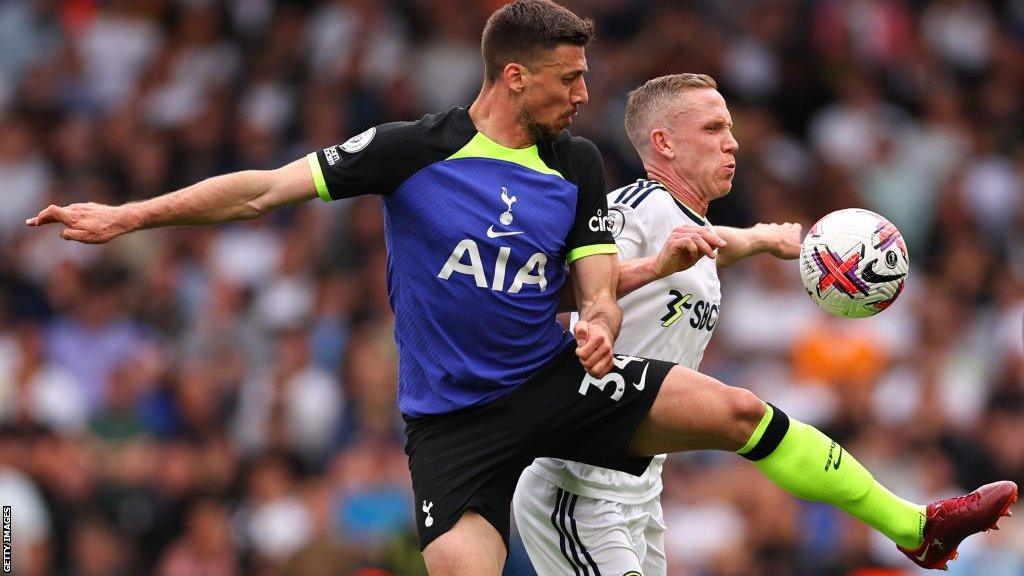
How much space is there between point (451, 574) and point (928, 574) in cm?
587

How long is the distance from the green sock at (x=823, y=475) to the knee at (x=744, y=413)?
28mm

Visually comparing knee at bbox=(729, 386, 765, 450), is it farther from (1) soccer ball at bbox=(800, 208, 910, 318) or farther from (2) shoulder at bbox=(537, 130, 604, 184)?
(2) shoulder at bbox=(537, 130, 604, 184)

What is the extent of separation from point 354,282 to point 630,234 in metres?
6.56

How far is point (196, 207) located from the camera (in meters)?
5.61

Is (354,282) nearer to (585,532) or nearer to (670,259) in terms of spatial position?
(585,532)

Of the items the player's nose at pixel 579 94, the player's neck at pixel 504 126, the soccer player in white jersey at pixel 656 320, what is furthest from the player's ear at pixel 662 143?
the player's neck at pixel 504 126

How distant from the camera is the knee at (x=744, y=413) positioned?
228 inches

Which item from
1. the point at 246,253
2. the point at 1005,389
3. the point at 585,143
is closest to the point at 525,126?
the point at 585,143

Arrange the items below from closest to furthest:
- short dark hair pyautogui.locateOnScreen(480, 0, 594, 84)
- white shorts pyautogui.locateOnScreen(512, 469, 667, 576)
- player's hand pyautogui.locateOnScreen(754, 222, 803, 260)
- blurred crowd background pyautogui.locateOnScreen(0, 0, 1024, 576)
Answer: short dark hair pyautogui.locateOnScreen(480, 0, 594, 84) < white shorts pyautogui.locateOnScreen(512, 469, 667, 576) < player's hand pyautogui.locateOnScreen(754, 222, 803, 260) < blurred crowd background pyautogui.locateOnScreen(0, 0, 1024, 576)

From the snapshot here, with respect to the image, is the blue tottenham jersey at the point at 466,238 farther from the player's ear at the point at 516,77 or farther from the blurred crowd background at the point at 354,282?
the blurred crowd background at the point at 354,282

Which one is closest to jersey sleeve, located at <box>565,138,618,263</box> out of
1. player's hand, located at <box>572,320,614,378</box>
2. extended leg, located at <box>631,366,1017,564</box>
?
player's hand, located at <box>572,320,614,378</box>

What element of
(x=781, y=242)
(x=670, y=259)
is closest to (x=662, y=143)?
(x=781, y=242)

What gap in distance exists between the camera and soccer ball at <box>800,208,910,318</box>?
617 centimetres

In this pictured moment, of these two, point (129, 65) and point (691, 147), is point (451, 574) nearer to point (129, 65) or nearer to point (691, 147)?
point (691, 147)
